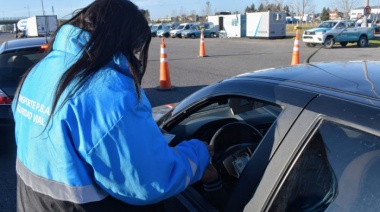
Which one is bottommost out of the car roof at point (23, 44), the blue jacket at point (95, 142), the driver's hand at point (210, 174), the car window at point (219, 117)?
the driver's hand at point (210, 174)

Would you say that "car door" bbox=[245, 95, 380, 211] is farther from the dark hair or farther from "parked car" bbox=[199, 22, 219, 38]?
"parked car" bbox=[199, 22, 219, 38]

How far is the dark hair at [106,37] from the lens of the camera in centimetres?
136

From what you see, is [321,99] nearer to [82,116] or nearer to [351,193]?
[351,193]

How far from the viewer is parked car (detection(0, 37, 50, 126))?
15.1 feet

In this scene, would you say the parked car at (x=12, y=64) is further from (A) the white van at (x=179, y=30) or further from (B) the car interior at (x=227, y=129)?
(A) the white van at (x=179, y=30)

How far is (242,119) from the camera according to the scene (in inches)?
109

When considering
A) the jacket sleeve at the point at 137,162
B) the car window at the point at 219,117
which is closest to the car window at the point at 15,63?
the car window at the point at 219,117

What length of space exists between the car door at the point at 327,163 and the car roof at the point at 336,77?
146 millimetres

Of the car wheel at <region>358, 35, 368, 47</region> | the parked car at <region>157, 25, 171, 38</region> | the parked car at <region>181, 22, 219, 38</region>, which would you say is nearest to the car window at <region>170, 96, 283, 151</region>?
the car wheel at <region>358, 35, 368, 47</region>

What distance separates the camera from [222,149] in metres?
2.22

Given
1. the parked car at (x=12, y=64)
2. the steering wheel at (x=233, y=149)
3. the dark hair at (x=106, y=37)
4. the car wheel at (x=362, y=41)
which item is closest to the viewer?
the dark hair at (x=106, y=37)

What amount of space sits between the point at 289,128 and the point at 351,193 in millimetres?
306

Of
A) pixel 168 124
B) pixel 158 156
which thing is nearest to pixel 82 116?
pixel 158 156

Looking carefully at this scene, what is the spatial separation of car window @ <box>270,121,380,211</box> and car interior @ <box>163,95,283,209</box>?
0.44 metres
